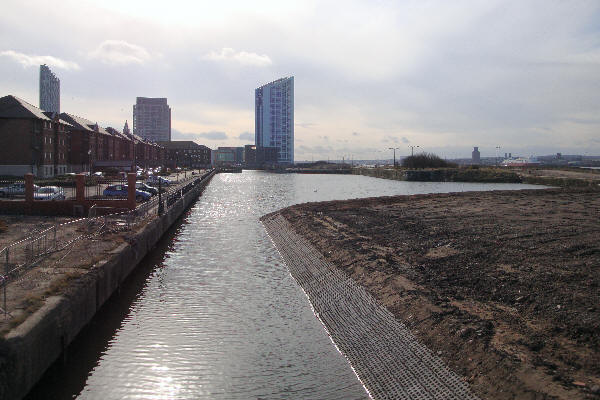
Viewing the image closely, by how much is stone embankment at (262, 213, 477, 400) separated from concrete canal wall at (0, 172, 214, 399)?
23.3ft

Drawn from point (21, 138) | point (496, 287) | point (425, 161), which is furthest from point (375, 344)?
point (425, 161)

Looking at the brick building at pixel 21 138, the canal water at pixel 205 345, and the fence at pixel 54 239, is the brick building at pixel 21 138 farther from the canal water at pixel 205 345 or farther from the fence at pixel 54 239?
the canal water at pixel 205 345

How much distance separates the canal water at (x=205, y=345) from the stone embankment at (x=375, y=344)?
0.44 m

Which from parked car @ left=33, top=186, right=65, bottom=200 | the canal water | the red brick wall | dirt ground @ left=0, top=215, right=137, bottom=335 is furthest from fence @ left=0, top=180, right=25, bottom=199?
the red brick wall

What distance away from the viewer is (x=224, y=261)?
2647 cm

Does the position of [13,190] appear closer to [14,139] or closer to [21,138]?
[21,138]

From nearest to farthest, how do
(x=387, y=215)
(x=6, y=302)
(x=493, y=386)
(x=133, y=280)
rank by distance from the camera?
(x=493, y=386), (x=6, y=302), (x=133, y=280), (x=387, y=215)

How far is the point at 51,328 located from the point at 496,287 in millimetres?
11824

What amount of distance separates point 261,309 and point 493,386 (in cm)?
974

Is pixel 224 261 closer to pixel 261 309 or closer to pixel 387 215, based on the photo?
pixel 261 309

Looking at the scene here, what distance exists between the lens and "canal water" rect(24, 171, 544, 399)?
1166 cm

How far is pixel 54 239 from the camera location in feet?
66.9

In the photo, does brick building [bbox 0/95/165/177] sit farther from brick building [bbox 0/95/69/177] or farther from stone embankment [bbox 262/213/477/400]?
stone embankment [bbox 262/213/477/400]

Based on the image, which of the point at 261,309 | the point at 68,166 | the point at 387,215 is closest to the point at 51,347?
the point at 261,309
